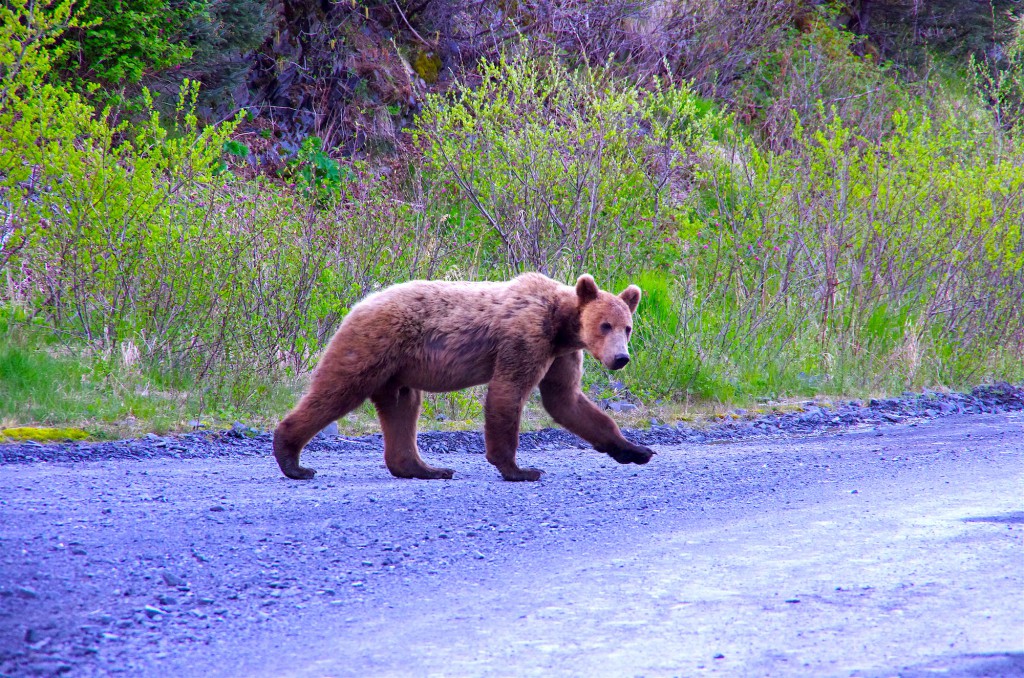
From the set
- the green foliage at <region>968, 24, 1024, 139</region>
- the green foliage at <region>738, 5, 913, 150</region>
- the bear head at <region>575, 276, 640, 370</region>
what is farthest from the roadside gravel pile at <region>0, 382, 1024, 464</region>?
the green foliage at <region>968, 24, 1024, 139</region>

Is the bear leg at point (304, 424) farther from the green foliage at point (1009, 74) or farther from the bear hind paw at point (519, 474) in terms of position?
the green foliage at point (1009, 74)

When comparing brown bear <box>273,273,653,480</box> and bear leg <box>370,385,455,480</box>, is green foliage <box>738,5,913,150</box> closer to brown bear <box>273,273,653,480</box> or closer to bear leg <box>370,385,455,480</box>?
brown bear <box>273,273,653,480</box>

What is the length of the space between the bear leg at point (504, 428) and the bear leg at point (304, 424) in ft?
2.71

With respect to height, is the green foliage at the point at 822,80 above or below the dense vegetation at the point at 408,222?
above

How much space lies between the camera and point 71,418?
26.5ft

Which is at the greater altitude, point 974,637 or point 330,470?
point 974,637

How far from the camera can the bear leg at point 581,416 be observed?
7277mm

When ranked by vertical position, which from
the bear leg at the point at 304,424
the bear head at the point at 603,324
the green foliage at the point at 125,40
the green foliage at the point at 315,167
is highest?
the green foliage at the point at 125,40

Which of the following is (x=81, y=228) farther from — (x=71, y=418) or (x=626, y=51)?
(x=626, y=51)

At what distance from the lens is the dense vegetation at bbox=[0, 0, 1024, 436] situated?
31.5ft

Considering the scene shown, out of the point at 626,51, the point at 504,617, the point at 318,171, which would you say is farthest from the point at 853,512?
the point at 626,51

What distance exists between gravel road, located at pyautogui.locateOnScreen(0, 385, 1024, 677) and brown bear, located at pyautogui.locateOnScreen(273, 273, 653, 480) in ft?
0.80

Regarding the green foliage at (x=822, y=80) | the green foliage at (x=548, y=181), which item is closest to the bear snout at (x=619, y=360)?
the green foliage at (x=548, y=181)

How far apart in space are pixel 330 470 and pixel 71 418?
2258 mm
